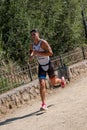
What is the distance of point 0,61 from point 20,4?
2232mm

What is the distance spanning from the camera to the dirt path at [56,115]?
24.0ft

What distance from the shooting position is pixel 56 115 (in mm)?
8055

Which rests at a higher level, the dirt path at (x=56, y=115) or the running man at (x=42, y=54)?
the running man at (x=42, y=54)

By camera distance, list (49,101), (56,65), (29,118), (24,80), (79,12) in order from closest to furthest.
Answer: (29,118), (49,101), (24,80), (56,65), (79,12)

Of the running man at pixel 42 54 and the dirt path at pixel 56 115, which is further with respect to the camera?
the running man at pixel 42 54

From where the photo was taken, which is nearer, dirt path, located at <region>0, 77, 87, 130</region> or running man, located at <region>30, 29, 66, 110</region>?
dirt path, located at <region>0, 77, 87, 130</region>

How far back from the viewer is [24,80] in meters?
10.9

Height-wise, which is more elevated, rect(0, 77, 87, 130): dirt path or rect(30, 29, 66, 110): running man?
rect(30, 29, 66, 110): running man

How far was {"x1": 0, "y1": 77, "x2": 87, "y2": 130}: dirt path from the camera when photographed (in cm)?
732

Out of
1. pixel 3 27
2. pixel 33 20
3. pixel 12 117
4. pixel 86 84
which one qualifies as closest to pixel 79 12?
pixel 33 20

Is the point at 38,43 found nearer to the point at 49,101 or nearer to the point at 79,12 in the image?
the point at 49,101

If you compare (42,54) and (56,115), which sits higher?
(42,54)

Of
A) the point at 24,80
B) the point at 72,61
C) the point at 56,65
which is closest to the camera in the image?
the point at 24,80

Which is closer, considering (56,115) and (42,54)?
(56,115)
